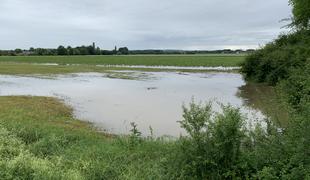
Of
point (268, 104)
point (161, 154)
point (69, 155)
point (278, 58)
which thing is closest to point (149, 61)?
point (278, 58)

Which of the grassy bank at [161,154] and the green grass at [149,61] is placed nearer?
the grassy bank at [161,154]

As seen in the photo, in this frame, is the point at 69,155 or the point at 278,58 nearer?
the point at 69,155

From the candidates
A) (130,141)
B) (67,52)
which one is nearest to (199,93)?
(130,141)

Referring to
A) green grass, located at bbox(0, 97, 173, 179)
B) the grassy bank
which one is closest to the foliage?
green grass, located at bbox(0, 97, 173, 179)

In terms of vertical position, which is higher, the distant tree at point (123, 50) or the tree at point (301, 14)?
the tree at point (301, 14)

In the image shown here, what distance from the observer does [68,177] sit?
6.63 meters

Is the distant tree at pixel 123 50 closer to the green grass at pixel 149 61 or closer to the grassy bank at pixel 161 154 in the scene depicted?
the green grass at pixel 149 61

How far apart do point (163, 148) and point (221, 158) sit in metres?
2.55

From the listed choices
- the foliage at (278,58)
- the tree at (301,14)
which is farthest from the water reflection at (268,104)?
the tree at (301,14)

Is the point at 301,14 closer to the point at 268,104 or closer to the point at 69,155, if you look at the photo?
the point at 268,104

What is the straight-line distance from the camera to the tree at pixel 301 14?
28733 millimetres

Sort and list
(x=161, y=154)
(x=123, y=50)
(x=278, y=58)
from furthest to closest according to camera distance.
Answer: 1. (x=123, y=50)
2. (x=278, y=58)
3. (x=161, y=154)

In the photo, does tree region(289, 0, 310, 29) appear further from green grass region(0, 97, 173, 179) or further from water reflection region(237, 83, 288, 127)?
green grass region(0, 97, 173, 179)

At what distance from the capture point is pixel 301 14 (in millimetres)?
29484
